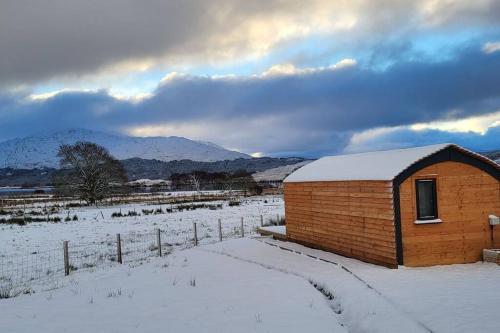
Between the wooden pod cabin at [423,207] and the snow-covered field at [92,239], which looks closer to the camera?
Answer: the wooden pod cabin at [423,207]

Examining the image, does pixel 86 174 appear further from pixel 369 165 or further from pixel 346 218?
pixel 369 165

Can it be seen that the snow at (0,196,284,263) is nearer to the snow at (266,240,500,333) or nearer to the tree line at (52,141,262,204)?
the snow at (266,240,500,333)

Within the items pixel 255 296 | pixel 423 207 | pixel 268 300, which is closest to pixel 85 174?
pixel 255 296

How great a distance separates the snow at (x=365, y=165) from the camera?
12258 millimetres

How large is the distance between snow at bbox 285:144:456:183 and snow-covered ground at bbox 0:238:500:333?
262 cm

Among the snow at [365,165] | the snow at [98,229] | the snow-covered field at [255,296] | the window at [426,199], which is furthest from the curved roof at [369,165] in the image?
the snow at [98,229]

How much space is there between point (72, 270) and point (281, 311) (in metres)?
9.00

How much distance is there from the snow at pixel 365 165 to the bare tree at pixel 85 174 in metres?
34.9

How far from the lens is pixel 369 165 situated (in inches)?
545

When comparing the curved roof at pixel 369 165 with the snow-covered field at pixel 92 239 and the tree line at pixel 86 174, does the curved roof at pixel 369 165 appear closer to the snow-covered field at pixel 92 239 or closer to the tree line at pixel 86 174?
the snow-covered field at pixel 92 239

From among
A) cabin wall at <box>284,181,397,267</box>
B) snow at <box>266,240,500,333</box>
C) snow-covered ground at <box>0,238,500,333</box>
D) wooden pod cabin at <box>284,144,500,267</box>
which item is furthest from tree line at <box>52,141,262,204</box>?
snow at <box>266,240,500,333</box>

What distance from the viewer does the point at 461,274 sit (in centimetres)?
1111

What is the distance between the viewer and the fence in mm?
14242

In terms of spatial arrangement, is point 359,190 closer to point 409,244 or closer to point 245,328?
point 409,244
